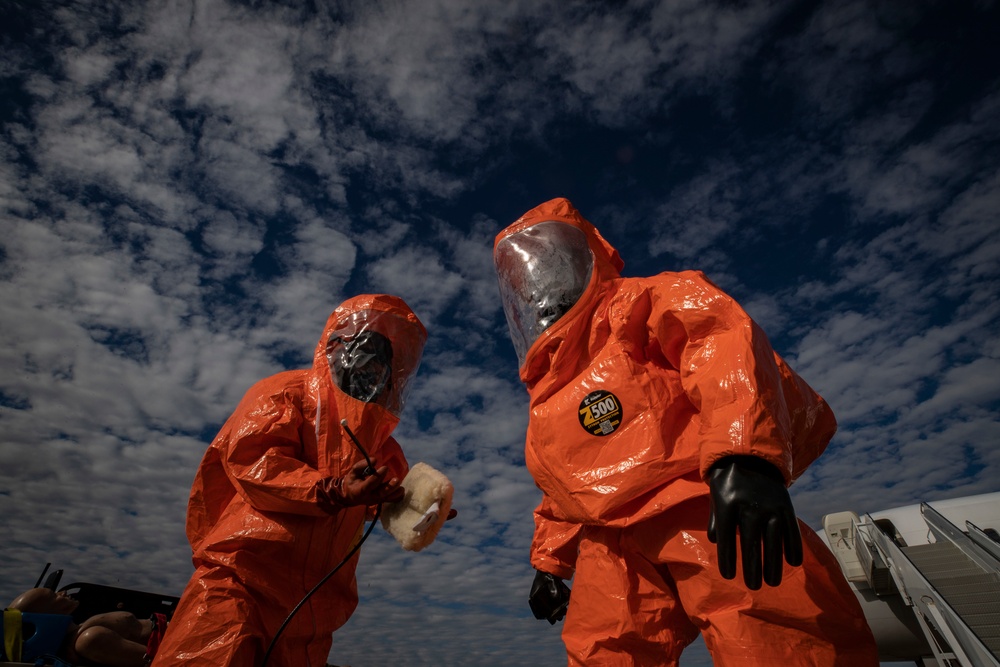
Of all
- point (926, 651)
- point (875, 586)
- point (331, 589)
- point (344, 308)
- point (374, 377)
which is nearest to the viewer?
point (331, 589)

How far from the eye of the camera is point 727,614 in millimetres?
1820

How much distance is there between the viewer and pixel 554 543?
297 centimetres

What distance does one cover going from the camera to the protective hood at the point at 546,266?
111 inches

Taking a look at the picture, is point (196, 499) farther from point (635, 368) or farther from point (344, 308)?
point (635, 368)

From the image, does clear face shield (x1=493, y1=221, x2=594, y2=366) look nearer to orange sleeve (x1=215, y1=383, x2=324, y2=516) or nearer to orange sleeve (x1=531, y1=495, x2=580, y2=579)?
orange sleeve (x1=531, y1=495, x2=580, y2=579)

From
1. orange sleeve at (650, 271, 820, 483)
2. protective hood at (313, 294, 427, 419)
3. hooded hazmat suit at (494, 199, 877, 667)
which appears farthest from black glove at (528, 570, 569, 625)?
orange sleeve at (650, 271, 820, 483)

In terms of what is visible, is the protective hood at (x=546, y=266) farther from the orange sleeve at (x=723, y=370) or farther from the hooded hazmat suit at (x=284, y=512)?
the hooded hazmat suit at (x=284, y=512)

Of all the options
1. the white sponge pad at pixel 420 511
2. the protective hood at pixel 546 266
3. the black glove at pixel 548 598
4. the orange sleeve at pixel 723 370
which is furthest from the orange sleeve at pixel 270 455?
the orange sleeve at pixel 723 370

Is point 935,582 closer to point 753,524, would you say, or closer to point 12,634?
point 753,524

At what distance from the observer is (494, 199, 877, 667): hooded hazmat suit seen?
1.73 metres

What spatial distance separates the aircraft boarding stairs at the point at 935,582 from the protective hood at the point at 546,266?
8.45 feet

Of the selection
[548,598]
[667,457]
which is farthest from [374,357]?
[667,457]

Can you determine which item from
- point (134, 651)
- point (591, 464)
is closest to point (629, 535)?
point (591, 464)

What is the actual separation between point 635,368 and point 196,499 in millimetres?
3170
